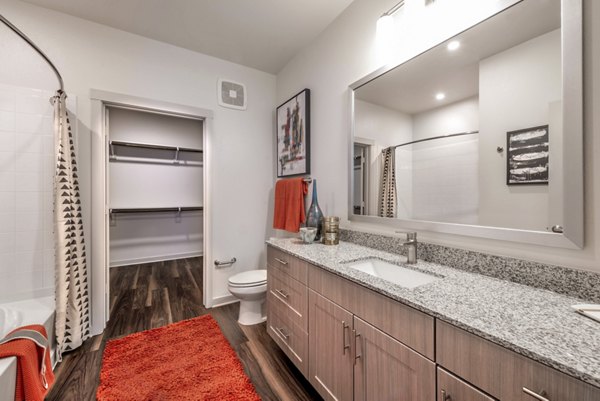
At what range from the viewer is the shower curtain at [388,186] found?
59.4 inches

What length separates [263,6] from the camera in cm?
182

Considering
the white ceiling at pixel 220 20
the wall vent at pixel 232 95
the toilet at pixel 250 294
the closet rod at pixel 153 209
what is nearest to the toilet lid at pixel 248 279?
the toilet at pixel 250 294

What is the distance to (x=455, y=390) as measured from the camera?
0.70 meters

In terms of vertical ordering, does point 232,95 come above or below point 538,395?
above

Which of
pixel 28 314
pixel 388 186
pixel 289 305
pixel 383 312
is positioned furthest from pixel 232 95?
pixel 383 312

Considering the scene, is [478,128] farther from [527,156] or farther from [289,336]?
[289,336]

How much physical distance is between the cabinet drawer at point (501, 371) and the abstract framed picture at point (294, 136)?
5.58 feet

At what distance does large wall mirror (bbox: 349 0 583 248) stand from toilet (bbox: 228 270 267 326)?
1200 mm

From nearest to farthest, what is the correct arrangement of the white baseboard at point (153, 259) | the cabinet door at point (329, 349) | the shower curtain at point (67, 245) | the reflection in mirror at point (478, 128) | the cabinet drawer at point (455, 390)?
the cabinet drawer at point (455, 390) < the reflection in mirror at point (478, 128) < the cabinet door at point (329, 349) < the shower curtain at point (67, 245) < the white baseboard at point (153, 259)

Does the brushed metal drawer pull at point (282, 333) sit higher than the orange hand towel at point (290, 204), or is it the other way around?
the orange hand towel at point (290, 204)

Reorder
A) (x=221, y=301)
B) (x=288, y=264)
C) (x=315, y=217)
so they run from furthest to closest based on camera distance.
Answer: (x=221, y=301) → (x=315, y=217) → (x=288, y=264)

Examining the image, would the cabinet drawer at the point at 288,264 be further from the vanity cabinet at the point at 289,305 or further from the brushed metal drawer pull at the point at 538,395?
the brushed metal drawer pull at the point at 538,395

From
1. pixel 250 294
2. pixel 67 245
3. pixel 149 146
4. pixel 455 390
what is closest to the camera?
pixel 455 390

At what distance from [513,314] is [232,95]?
8.98 feet
